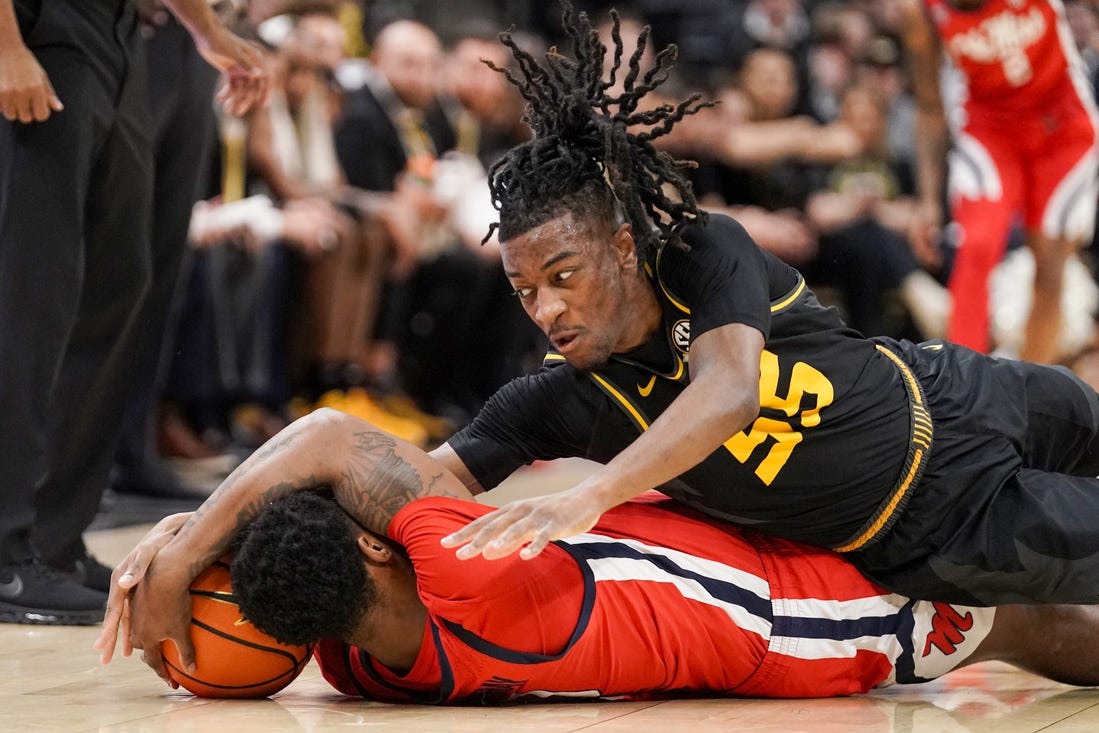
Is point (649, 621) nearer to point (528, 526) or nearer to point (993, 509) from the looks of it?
point (528, 526)

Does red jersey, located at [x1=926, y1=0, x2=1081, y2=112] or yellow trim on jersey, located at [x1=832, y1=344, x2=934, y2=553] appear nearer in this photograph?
yellow trim on jersey, located at [x1=832, y1=344, x2=934, y2=553]

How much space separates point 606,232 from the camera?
298 centimetres

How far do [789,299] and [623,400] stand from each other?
409 mm

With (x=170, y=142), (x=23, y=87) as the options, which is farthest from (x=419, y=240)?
(x=23, y=87)

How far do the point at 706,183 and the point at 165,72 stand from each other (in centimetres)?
501

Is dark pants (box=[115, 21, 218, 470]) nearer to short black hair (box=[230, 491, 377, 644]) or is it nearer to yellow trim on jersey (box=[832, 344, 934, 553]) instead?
short black hair (box=[230, 491, 377, 644])

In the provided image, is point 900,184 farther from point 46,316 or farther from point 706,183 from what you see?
point 46,316

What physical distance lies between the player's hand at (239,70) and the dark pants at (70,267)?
24 cm

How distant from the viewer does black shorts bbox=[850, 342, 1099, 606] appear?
294 centimetres

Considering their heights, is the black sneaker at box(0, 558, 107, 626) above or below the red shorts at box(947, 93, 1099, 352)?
below

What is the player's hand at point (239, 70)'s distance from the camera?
14.0ft

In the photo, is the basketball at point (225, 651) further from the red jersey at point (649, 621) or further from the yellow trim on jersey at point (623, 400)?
the yellow trim on jersey at point (623, 400)

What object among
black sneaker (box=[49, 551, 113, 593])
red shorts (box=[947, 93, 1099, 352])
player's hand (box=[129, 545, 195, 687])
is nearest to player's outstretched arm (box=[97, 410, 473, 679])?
player's hand (box=[129, 545, 195, 687])

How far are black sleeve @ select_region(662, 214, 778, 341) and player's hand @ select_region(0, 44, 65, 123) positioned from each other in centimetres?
171
